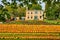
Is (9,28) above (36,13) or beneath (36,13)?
above

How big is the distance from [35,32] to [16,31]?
1655 millimetres

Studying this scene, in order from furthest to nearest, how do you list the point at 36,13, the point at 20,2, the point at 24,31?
the point at 36,13 < the point at 24,31 < the point at 20,2

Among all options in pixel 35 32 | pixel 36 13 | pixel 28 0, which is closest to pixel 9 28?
pixel 35 32

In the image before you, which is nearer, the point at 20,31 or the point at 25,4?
the point at 25,4

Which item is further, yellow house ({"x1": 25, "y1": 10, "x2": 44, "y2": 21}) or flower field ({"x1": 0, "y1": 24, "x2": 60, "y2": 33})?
yellow house ({"x1": 25, "y1": 10, "x2": 44, "y2": 21})

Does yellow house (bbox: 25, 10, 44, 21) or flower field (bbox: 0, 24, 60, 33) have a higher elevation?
flower field (bbox: 0, 24, 60, 33)

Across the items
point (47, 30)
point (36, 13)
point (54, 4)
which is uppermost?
point (54, 4)

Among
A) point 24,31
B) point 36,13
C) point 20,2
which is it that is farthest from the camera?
point 36,13

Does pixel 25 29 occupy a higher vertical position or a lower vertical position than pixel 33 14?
higher

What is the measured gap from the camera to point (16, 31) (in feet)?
64.7

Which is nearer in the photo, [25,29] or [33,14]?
[25,29]

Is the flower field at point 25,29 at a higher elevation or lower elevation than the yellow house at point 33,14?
higher

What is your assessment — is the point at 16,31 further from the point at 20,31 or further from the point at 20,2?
the point at 20,2

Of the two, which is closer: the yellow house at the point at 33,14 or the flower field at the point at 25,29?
the flower field at the point at 25,29
